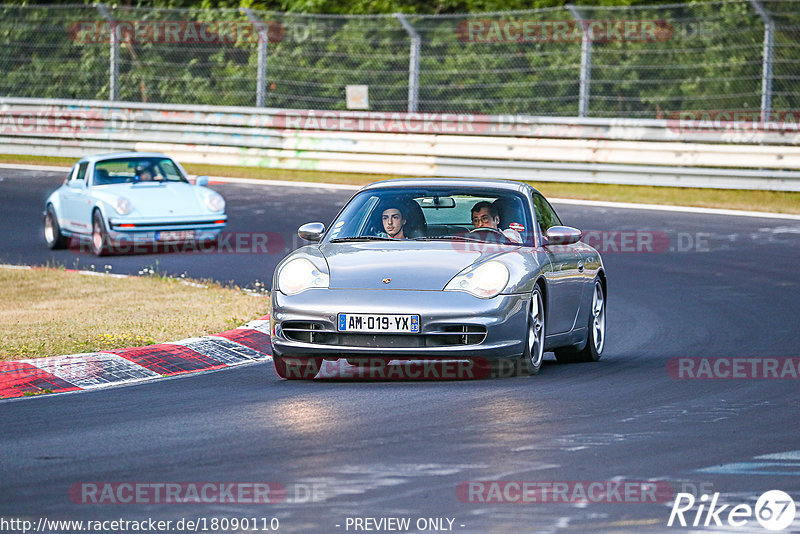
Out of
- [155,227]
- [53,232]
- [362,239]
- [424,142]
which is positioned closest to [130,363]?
[362,239]

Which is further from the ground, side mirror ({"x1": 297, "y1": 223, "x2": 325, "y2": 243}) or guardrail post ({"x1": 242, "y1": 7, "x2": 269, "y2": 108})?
guardrail post ({"x1": 242, "y1": 7, "x2": 269, "y2": 108})

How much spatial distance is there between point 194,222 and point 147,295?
14.1 ft

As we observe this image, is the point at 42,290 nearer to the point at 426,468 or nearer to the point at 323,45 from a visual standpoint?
the point at 426,468

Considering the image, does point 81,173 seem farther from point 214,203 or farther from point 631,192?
point 631,192

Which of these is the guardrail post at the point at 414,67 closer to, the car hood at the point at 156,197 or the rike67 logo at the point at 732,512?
the car hood at the point at 156,197

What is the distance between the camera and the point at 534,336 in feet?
30.0

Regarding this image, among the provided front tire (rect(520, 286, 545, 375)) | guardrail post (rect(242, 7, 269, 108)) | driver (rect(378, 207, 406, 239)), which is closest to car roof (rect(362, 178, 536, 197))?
driver (rect(378, 207, 406, 239))

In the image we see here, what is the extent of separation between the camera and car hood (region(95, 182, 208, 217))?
18.0 meters

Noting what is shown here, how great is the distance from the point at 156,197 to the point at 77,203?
118 cm

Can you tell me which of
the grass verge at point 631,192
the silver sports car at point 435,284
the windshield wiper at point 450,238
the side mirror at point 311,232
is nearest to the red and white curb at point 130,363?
the silver sports car at point 435,284

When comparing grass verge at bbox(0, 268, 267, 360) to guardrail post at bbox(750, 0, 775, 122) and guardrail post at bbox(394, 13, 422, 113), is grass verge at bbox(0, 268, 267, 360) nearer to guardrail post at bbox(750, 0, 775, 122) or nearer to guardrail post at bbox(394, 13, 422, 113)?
guardrail post at bbox(394, 13, 422, 113)

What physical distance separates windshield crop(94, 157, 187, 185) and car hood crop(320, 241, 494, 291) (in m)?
9.89

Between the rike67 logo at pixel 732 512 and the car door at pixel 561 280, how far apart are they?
3.86 m

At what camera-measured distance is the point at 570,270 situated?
999 centimetres
